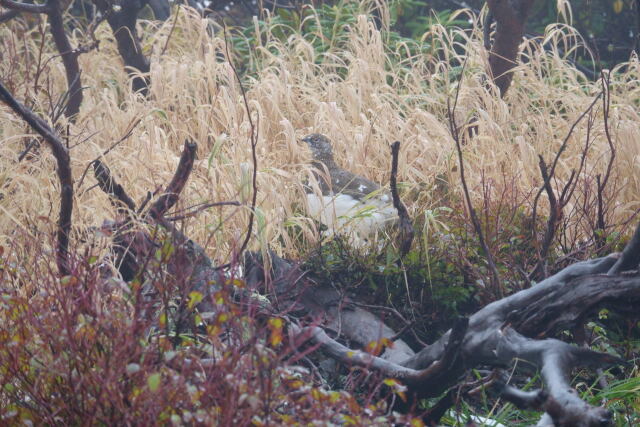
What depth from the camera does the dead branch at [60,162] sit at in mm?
2689

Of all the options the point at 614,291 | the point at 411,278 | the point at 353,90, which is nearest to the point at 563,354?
the point at 614,291

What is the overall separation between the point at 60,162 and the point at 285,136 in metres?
2.62

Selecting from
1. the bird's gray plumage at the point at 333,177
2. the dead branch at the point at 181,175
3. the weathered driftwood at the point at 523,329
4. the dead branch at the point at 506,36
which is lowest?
the weathered driftwood at the point at 523,329

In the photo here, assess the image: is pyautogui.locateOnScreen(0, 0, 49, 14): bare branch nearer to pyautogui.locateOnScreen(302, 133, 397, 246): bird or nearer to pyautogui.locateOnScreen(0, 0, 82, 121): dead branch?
pyautogui.locateOnScreen(0, 0, 82, 121): dead branch

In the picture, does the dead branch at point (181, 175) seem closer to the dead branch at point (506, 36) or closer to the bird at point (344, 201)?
the bird at point (344, 201)

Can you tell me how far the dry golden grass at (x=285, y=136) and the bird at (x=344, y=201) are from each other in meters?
0.12

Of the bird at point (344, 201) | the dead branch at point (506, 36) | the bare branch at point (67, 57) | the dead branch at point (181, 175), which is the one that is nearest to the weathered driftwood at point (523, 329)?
the dead branch at point (181, 175)

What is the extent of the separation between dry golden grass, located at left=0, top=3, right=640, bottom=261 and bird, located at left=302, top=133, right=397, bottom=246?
0.40ft

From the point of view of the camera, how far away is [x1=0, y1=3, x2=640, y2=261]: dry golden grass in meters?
4.11

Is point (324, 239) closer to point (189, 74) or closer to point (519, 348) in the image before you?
point (519, 348)

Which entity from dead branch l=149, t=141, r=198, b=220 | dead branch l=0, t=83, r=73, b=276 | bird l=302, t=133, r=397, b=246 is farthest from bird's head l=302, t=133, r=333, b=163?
dead branch l=0, t=83, r=73, b=276

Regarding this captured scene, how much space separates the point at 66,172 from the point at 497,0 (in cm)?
383

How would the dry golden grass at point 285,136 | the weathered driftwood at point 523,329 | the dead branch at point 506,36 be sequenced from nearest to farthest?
the weathered driftwood at point 523,329
the dry golden grass at point 285,136
the dead branch at point 506,36

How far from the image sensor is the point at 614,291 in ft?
8.98
